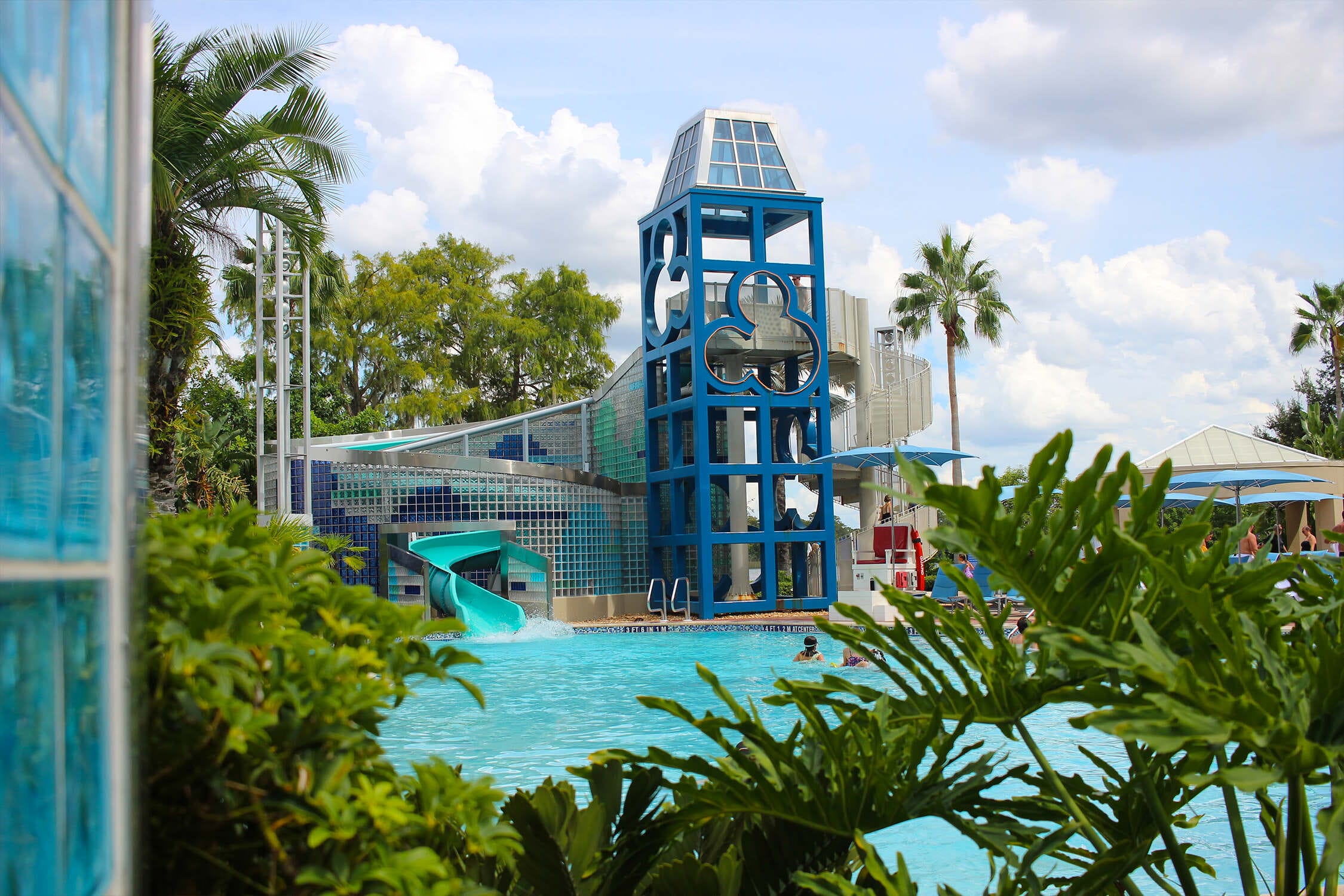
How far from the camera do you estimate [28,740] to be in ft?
3.60

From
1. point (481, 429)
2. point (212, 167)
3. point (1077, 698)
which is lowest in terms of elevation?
point (1077, 698)

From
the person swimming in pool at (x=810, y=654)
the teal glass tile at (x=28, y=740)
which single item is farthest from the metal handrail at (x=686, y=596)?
the teal glass tile at (x=28, y=740)

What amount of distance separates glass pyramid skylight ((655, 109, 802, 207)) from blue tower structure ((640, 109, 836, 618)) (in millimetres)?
29

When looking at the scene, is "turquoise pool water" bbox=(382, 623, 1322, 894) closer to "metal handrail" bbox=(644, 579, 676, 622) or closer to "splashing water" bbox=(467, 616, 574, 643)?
"splashing water" bbox=(467, 616, 574, 643)

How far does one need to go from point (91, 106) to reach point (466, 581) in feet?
57.7

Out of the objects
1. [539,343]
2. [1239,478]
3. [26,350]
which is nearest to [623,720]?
[26,350]

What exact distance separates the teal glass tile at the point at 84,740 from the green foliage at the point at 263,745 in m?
0.09

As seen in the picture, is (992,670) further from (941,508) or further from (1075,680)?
(941,508)

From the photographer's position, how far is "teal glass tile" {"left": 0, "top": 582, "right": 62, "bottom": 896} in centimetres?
104

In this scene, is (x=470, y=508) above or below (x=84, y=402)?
above

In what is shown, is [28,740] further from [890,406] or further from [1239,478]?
[890,406]

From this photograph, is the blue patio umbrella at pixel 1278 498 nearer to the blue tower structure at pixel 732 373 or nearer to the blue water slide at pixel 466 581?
the blue tower structure at pixel 732 373

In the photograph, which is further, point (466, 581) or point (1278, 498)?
point (1278, 498)

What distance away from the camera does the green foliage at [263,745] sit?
1.44m
